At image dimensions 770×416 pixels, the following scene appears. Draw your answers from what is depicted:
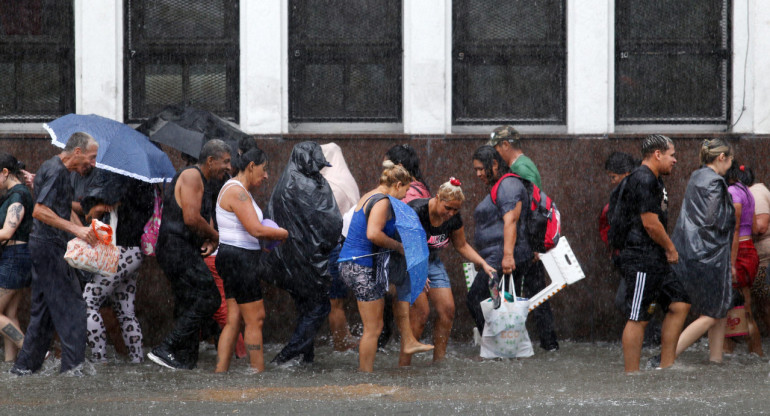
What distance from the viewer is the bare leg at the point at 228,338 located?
30.2ft

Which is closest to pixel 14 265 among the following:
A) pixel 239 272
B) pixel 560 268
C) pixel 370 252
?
pixel 239 272

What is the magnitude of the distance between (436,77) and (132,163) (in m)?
3.60

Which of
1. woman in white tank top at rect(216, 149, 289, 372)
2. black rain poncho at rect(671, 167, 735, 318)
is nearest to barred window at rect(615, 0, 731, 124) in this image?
black rain poncho at rect(671, 167, 735, 318)

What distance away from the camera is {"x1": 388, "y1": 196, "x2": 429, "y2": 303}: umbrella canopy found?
8.70m

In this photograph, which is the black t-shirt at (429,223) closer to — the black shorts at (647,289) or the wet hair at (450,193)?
the wet hair at (450,193)

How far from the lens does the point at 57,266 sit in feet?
29.2

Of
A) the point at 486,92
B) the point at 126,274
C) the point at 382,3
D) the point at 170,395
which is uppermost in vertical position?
the point at 382,3

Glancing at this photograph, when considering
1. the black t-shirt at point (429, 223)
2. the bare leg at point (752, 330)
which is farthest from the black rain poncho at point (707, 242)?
the black t-shirt at point (429, 223)

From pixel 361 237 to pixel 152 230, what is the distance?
214 centimetres

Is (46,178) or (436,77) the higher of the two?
(436,77)

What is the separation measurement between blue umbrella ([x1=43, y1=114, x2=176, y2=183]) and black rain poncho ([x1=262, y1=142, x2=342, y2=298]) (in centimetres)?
115

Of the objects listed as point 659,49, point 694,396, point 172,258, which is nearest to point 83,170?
point 172,258

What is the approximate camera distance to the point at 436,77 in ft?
38.4

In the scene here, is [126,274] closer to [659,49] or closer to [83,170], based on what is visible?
Answer: [83,170]
